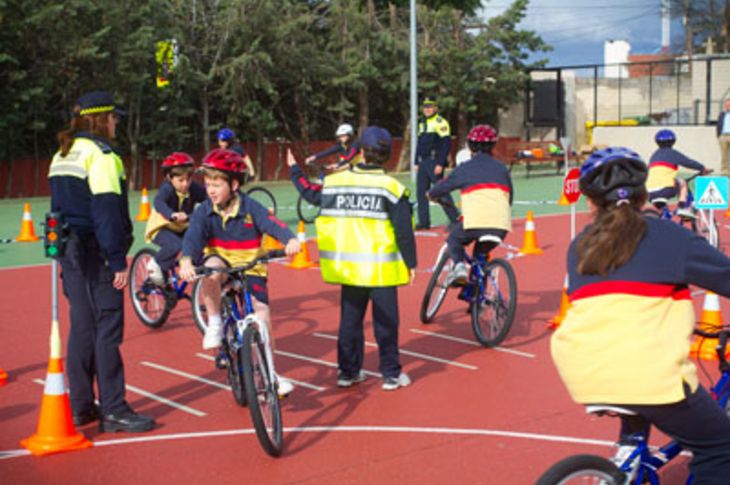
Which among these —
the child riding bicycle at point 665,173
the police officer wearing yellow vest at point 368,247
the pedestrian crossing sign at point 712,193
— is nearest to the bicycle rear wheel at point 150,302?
the police officer wearing yellow vest at point 368,247

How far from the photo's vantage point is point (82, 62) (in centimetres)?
2817

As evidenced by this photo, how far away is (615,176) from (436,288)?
19.6ft

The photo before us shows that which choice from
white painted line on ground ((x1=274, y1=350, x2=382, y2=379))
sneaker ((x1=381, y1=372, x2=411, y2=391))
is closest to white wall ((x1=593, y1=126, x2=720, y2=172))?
white painted line on ground ((x1=274, y1=350, x2=382, y2=379))

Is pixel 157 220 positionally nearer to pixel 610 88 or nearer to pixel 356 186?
pixel 356 186

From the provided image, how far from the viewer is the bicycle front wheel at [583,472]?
3498mm

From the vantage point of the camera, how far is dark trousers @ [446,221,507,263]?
8.87m

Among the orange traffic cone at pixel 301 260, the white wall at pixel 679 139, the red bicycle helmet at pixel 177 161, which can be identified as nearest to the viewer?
the red bicycle helmet at pixel 177 161

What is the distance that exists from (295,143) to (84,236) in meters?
29.9

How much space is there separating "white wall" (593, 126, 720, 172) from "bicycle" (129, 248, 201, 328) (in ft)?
90.7

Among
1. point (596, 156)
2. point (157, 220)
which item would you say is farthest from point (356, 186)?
point (596, 156)

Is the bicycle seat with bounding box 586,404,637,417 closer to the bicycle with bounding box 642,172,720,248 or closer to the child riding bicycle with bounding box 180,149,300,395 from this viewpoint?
the child riding bicycle with bounding box 180,149,300,395

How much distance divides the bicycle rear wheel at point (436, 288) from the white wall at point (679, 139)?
26.6 metres

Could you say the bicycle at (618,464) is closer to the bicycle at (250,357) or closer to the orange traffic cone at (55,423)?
the bicycle at (250,357)

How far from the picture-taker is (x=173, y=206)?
920 centimetres
